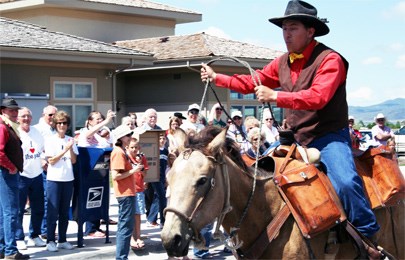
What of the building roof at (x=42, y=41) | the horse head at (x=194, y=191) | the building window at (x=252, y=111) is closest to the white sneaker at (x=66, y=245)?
the horse head at (x=194, y=191)

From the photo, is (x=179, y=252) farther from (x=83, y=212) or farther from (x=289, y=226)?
(x=83, y=212)

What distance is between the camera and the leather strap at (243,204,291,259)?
16.4 ft

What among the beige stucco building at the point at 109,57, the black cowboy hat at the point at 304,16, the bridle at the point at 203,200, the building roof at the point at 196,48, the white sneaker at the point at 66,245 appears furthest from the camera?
the building roof at the point at 196,48

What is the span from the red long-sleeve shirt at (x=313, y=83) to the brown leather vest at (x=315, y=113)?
7cm

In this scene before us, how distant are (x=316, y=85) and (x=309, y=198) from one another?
34.2 inches

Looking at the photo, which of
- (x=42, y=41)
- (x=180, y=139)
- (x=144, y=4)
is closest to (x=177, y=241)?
(x=180, y=139)

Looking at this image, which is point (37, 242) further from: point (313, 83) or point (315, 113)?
point (313, 83)

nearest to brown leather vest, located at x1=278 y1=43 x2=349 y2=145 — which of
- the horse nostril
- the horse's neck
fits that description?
the horse's neck

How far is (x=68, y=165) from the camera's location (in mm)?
10703

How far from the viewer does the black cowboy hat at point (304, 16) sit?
5.38 m

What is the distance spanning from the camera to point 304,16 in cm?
536

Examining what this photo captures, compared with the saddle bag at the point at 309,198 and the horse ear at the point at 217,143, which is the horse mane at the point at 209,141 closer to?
the horse ear at the point at 217,143

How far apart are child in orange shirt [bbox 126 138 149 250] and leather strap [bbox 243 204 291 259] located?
16.1 ft

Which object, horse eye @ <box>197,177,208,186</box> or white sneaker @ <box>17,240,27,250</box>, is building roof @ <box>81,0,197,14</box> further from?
horse eye @ <box>197,177,208,186</box>
